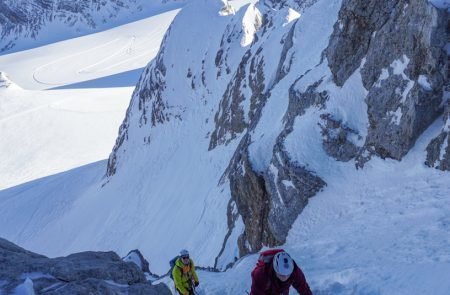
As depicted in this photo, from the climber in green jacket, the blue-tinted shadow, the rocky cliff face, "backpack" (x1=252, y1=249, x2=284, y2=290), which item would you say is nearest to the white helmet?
"backpack" (x1=252, y1=249, x2=284, y2=290)

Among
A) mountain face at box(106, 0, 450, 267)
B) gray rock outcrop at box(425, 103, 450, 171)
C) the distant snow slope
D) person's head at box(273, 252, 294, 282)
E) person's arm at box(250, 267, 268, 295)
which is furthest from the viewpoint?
the distant snow slope

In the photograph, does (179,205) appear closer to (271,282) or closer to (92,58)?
(271,282)

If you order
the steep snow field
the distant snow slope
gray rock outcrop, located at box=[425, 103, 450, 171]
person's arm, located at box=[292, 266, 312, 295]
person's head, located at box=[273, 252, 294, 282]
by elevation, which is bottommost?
the distant snow slope

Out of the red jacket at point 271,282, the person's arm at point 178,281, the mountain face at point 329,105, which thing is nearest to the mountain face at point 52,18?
the mountain face at point 329,105

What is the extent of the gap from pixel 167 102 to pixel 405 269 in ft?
125

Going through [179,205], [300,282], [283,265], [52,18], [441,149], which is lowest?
[52,18]

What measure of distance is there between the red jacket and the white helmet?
34cm

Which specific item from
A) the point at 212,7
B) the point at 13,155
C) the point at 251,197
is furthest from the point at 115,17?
the point at 251,197

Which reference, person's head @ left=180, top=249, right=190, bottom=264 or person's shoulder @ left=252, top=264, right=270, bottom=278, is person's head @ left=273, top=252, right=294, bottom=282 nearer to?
person's shoulder @ left=252, top=264, right=270, bottom=278

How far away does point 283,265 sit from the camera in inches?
268

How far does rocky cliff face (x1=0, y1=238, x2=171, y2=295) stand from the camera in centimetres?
831

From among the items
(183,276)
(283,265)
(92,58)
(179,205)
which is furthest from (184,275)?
(92,58)

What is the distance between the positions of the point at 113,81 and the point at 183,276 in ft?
345

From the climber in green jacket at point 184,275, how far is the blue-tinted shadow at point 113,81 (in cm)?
9728
